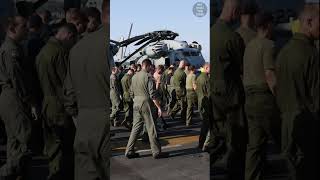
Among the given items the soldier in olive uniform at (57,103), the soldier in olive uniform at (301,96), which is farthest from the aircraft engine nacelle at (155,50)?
the soldier in olive uniform at (301,96)

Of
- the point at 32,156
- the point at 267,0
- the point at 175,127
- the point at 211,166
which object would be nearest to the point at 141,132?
the point at 175,127

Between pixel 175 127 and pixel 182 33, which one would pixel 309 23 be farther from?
pixel 175 127

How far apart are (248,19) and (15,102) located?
4.10 ft

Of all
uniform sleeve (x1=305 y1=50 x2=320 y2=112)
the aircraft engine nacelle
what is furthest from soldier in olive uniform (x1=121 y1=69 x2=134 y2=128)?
uniform sleeve (x1=305 y1=50 x2=320 y2=112)

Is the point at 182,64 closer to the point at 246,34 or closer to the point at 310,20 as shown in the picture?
the point at 246,34

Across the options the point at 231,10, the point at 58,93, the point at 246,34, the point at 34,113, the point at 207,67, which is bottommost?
the point at 34,113

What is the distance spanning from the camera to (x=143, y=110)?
7.77 ft

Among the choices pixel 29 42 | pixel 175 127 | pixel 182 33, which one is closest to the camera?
pixel 182 33

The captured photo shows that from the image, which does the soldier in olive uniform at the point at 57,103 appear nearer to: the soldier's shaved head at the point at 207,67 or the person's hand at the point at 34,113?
the person's hand at the point at 34,113

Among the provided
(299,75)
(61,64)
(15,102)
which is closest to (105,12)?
(61,64)

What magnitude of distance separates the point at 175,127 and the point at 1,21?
0.99m

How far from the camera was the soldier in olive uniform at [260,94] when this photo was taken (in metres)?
2.26

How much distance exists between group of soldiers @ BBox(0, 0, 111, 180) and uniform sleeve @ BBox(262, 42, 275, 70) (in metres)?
0.71

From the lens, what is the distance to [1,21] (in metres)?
2.45
